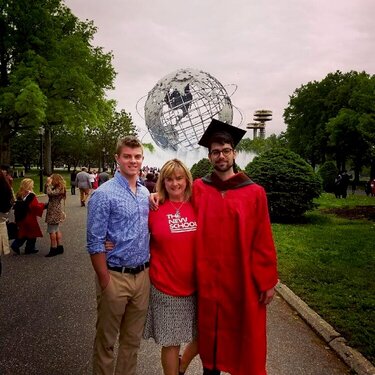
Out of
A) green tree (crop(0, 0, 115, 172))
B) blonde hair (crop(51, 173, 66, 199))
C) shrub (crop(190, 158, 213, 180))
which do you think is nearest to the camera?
blonde hair (crop(51, 173, 66, 199))

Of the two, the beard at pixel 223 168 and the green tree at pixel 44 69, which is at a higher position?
the green tree at pixel 44 69

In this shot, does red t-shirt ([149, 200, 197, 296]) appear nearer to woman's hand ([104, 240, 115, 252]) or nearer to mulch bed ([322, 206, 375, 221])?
woman's hand ([104, 240, 115, 252])

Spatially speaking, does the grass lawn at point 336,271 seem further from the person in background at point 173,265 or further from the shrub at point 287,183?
the person in background at point 173,265

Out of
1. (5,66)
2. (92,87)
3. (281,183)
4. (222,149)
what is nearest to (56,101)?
(92,87)

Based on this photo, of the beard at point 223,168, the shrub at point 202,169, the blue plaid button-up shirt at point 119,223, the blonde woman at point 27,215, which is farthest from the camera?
the shrub at point 202,169

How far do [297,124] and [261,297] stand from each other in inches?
1852

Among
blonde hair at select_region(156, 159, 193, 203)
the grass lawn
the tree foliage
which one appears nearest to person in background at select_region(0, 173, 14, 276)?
blonde hair at select_region(156, 159, 193, 203)

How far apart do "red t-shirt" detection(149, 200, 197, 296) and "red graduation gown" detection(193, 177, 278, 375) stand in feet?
0.25

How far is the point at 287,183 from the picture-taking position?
11477 millimetres

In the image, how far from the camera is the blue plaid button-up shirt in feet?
8.77

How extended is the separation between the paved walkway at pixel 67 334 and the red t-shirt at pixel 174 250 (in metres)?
1.13

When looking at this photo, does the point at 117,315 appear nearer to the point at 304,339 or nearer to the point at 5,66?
the point at 304,339

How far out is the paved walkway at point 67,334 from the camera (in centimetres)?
343

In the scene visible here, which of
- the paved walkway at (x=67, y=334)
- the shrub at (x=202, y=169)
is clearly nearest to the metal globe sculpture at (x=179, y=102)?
the shrub at (x=202, y=169)
